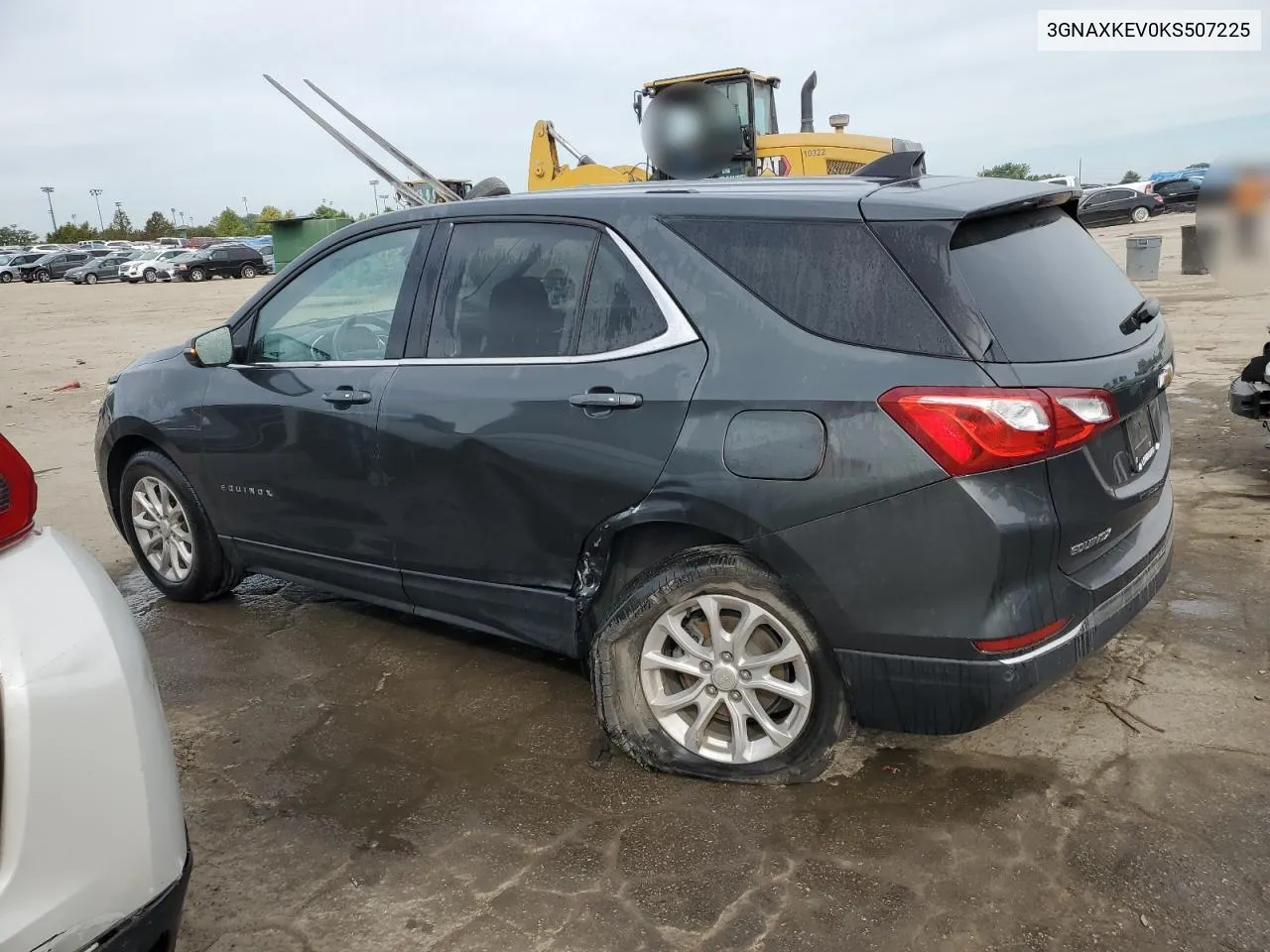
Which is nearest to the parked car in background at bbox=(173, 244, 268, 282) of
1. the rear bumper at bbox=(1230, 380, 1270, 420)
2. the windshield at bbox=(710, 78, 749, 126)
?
the windshield at bbox=(710, 78, 749, 126)

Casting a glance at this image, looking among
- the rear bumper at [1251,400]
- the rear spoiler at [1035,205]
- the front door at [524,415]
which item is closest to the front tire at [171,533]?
the front door at [524,415]

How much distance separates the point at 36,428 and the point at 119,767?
30.2 feet

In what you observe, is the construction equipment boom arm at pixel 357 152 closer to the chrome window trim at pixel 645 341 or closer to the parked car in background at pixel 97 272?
the chrome window trim at pixel 645 341

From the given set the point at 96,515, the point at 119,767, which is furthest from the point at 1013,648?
the point at 96,515

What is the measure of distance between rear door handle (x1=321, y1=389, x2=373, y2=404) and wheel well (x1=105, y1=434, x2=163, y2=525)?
1.34m

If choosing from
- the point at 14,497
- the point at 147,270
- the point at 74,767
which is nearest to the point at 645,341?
the point at 14,497

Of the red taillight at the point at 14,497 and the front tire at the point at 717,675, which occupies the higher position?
the red taillight at the point at 14,497

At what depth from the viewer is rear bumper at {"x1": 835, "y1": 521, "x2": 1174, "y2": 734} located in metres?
2.63

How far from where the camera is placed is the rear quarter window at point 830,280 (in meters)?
2.66

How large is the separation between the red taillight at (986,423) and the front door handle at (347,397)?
193 centimetres

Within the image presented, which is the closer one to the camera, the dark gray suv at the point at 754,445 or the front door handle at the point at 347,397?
the dark gray suv at the point at 754,445

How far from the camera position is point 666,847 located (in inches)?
110

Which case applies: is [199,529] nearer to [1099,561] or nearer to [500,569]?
[500,569]

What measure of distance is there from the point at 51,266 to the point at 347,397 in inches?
2265
